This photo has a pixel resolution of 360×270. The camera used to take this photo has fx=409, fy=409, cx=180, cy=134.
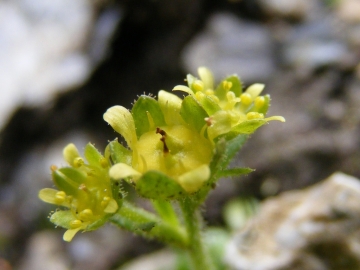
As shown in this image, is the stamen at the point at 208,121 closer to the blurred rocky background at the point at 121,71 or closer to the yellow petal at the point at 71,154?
the yellow petal at the point at 71,154

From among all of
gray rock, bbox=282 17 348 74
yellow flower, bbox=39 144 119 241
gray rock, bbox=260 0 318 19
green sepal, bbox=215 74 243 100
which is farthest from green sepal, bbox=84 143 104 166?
gray rock, bbox=260 0 318 19

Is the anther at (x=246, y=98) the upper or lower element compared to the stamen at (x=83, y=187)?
upper

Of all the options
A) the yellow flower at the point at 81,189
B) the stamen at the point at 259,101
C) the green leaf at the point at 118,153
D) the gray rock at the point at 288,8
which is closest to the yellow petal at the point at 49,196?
the yellow flower at the point at 81,189

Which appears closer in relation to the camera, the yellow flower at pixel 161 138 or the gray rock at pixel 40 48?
the yellow flower at pixel 161 138

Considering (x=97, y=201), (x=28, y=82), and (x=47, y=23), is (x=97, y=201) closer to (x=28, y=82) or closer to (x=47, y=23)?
(x=28, y=82)

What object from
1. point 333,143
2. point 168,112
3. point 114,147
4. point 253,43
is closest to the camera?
point 114,147

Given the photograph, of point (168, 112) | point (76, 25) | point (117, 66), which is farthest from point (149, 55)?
point (168, 112)
